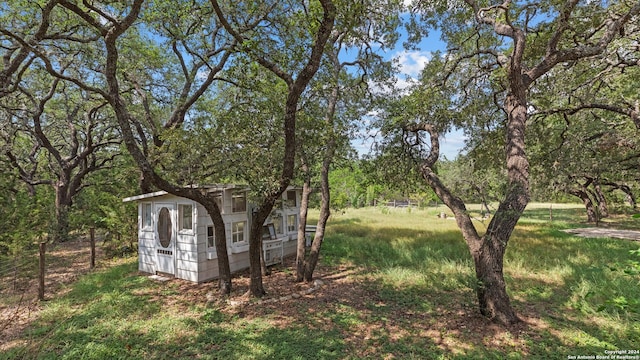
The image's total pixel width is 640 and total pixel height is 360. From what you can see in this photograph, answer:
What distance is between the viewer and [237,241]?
930cm

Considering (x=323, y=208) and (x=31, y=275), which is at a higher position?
(x=323, y=208)

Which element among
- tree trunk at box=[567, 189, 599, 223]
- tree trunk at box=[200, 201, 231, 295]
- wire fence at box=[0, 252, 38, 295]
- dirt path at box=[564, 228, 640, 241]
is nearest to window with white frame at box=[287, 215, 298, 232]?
tree trunk at box=[200, 201, 231, 295]

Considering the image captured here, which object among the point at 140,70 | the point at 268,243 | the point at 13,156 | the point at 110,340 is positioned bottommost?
the point at 110,340

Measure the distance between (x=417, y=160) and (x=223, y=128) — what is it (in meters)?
4.85

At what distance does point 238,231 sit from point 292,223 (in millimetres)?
2601

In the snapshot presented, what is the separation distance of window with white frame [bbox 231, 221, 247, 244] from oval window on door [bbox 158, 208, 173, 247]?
2142mm

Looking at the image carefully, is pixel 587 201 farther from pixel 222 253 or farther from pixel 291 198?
pixel 222 253

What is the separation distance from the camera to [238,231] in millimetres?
9312

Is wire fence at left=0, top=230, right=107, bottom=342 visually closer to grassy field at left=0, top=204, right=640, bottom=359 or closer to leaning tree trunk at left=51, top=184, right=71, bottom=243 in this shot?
grassy field at left=0, top=204, right=640, bottom=359

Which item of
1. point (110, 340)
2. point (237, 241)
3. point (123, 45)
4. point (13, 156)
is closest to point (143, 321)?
point (110, 340)

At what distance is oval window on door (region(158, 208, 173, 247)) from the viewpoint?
376 inches

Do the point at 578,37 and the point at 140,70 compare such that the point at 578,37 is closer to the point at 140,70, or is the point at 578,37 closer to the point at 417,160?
the point at 417,160

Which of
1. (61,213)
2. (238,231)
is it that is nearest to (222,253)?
(238,231)

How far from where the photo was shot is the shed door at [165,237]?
880cm
